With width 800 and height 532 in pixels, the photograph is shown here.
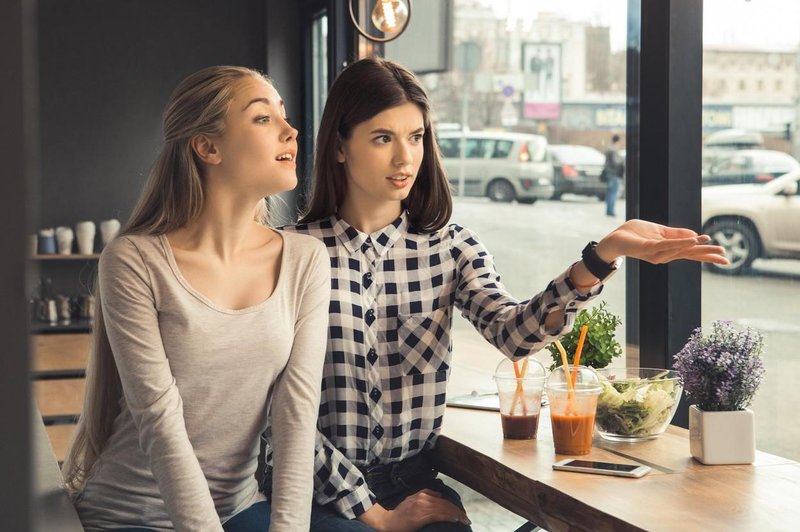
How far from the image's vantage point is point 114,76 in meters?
5.50

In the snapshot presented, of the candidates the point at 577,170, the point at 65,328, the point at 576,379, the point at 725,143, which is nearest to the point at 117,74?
the point at 65,328

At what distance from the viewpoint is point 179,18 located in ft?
18.2

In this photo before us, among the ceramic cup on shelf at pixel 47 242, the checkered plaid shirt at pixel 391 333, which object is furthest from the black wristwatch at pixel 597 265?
the ceramic cup on shelf at pixel 47 242

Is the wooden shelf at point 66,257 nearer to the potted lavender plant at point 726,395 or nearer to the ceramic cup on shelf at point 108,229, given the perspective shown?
the ceramic cup on shelf at point 108,229

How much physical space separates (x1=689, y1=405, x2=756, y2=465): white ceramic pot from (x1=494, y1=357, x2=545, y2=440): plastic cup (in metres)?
0.38

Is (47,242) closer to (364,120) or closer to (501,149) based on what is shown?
(501,149)

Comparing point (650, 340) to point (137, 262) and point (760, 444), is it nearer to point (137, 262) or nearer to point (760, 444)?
point (760, 444)

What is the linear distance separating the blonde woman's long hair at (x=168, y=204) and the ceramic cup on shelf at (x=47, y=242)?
3648mm

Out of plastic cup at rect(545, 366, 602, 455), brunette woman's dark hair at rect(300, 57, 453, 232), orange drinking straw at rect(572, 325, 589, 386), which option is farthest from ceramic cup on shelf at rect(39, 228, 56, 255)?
plastic cup at rect(545, 366, 602, 455)

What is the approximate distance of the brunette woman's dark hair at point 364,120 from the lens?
1.96m

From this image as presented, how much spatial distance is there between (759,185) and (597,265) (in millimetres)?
654

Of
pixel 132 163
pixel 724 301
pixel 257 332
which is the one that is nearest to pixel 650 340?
pixel 724 301

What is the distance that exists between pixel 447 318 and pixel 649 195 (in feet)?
1.97

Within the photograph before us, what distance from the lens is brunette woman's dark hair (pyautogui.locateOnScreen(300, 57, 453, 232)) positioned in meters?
1.96
